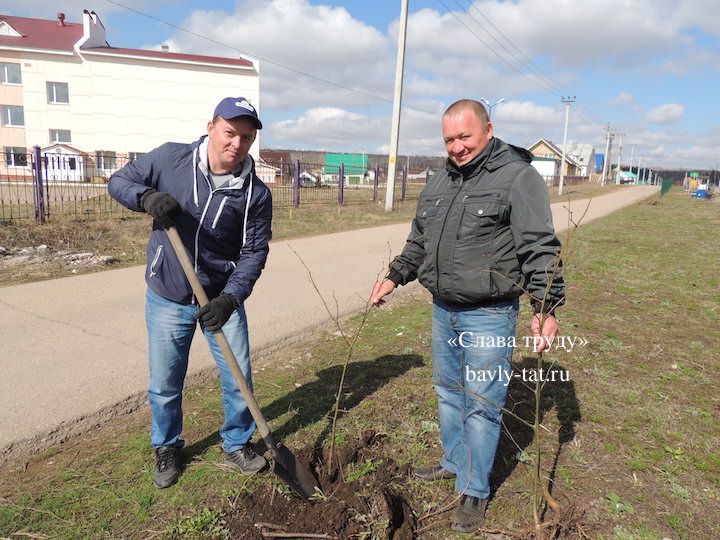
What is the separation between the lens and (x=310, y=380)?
3934 mm

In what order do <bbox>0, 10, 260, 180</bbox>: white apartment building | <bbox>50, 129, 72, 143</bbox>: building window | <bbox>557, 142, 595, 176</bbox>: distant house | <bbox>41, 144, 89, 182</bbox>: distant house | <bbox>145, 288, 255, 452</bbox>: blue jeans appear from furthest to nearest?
<bbox>557, 142, 595, 176</bbox>: distant house
<bbox>50, 129, 72, 143</bbox>: building window
<bbox>0, 10, 260, 180</bbox>: white apartment building
<bbox>41, 144, 89, 182</bbox>: distant house
<bbox>145, 288, 255, 452</bbox>: blue jeans

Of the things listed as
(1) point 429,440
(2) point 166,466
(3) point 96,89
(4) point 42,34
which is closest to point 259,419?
(2) point 166,466

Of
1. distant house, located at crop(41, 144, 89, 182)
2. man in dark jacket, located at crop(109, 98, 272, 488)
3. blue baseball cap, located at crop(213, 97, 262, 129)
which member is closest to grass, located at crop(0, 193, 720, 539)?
man in dark jacket, located at crop(109, 98, 272, 488)

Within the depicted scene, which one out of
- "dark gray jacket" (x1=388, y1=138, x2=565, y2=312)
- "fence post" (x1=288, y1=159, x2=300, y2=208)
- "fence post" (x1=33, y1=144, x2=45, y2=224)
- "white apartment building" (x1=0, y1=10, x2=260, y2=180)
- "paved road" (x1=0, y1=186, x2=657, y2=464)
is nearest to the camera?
"dark gray jacket" (x1=388, y1=138, x2=565, y2=312)

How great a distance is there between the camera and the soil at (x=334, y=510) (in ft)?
7.41

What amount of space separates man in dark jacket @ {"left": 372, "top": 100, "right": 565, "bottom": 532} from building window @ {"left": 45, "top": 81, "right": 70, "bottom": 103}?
35.7 meters

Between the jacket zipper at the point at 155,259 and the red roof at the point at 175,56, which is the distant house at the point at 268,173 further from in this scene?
the jacket zipper at the point at 155,259

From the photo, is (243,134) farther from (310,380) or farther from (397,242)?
(397,242)

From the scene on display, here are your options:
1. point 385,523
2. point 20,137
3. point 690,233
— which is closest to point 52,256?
point 385,523

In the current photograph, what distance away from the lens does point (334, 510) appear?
2330mm

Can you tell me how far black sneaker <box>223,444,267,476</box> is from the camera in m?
2.70

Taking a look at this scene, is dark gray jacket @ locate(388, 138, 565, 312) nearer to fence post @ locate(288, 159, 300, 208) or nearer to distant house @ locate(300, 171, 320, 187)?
fence post @ locate(288, 159, 300, 208)

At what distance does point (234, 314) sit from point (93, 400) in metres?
1.54

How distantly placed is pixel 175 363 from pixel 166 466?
21.2 inches
